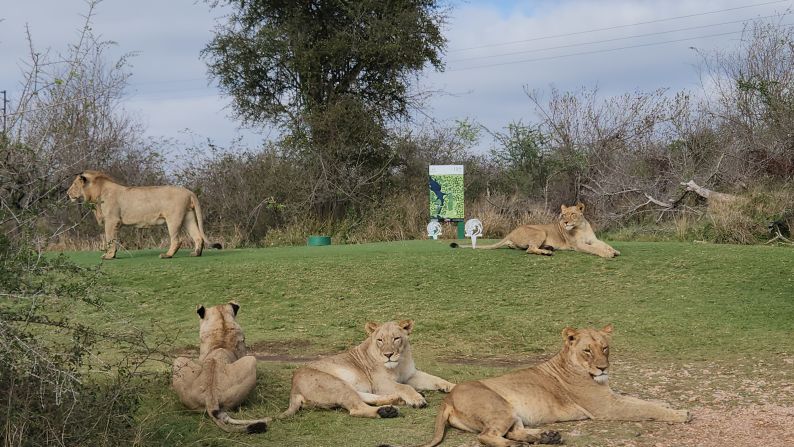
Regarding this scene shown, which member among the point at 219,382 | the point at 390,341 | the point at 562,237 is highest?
the point at 562,237

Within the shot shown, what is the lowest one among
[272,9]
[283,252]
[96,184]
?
[283,252]

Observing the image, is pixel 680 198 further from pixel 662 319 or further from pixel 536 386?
pixel 536 386

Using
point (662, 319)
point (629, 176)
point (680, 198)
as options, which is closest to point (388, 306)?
point (662, 319)

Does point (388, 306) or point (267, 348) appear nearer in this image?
point (267, 348)

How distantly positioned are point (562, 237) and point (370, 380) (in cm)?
800

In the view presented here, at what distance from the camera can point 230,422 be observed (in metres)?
6.88

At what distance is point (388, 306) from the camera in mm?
12156

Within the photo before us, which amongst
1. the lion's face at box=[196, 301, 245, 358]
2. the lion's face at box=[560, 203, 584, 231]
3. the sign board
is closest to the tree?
the sign board

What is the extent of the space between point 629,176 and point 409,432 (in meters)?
20.5

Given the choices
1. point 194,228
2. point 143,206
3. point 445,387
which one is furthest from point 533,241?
point 445,387

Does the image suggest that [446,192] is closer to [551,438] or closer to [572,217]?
[572,217]

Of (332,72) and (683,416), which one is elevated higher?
(332,72)

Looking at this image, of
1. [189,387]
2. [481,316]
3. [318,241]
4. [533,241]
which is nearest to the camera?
[189,387]

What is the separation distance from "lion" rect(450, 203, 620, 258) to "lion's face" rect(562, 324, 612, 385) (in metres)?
7.66
